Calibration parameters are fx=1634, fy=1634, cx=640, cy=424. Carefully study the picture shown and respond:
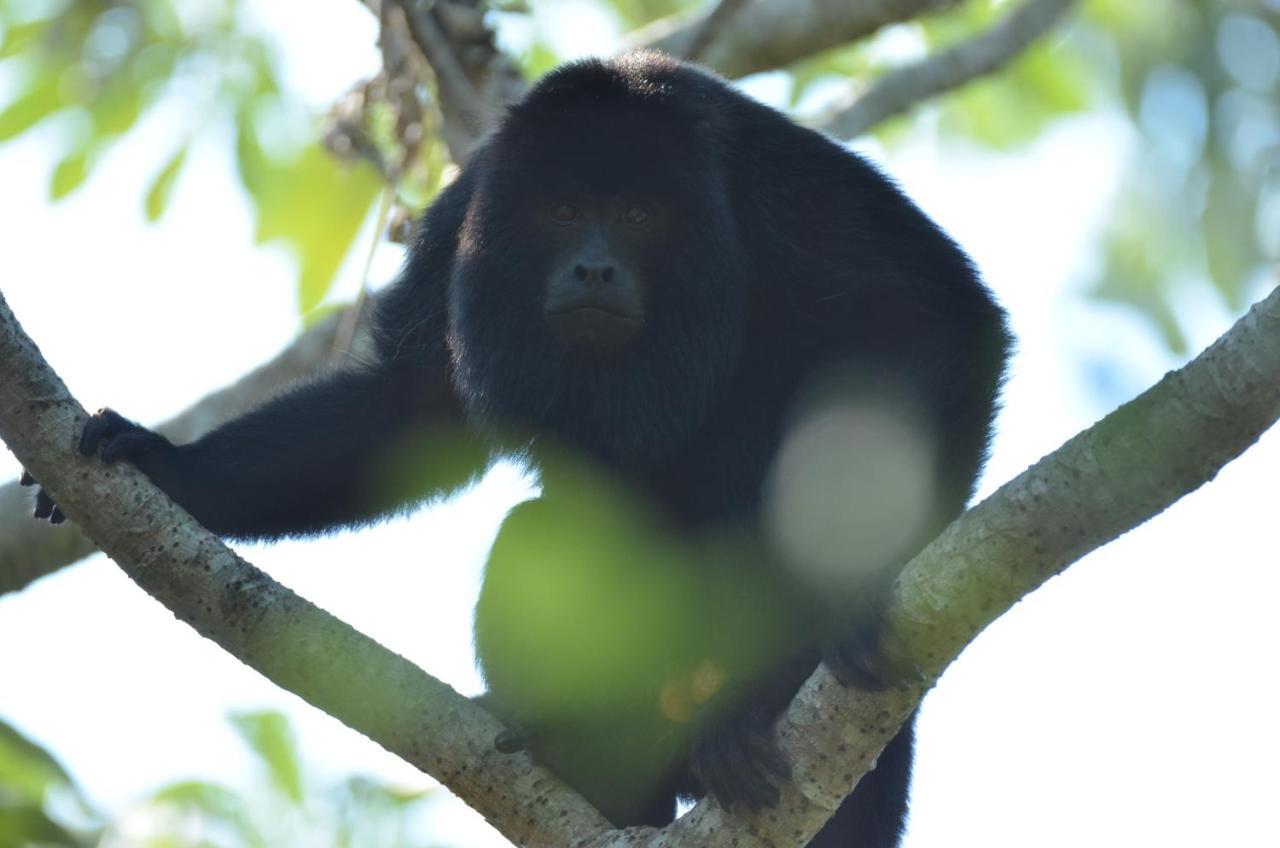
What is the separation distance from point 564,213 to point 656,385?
1.54 feet

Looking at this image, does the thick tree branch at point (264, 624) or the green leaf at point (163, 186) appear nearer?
the thick tree branch at point (264, 624)

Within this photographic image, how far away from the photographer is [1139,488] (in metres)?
2.51

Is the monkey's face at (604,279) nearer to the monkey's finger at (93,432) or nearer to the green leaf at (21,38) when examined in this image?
the monkey's finger at (93,432)

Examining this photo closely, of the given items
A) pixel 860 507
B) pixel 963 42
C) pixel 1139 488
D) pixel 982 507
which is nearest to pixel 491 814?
pixel 860 507

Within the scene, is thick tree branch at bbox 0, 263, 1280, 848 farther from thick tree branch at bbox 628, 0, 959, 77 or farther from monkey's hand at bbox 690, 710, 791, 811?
thick tree branch at bbox 628, 0, 959, 77

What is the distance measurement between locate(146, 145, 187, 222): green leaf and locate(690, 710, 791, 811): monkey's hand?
11.2 feet

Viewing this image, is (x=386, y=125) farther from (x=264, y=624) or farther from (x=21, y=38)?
(x=264, y=624)

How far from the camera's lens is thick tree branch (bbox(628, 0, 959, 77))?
6.22 m

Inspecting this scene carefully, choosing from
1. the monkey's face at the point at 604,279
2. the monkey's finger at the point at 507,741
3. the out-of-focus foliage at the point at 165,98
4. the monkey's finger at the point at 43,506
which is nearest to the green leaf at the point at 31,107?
the out-of-focus foliage at the point at 165,98

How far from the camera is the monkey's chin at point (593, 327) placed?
3.80 m

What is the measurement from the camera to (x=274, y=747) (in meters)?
5.83

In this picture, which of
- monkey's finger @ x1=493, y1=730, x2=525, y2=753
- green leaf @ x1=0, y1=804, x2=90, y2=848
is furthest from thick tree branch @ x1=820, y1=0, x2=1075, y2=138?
green leaf @ x1=0, y1=804, x2=90, y2=848

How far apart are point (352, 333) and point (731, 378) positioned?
154 cm

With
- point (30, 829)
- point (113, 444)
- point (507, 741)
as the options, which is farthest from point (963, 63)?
point (30, 829)
